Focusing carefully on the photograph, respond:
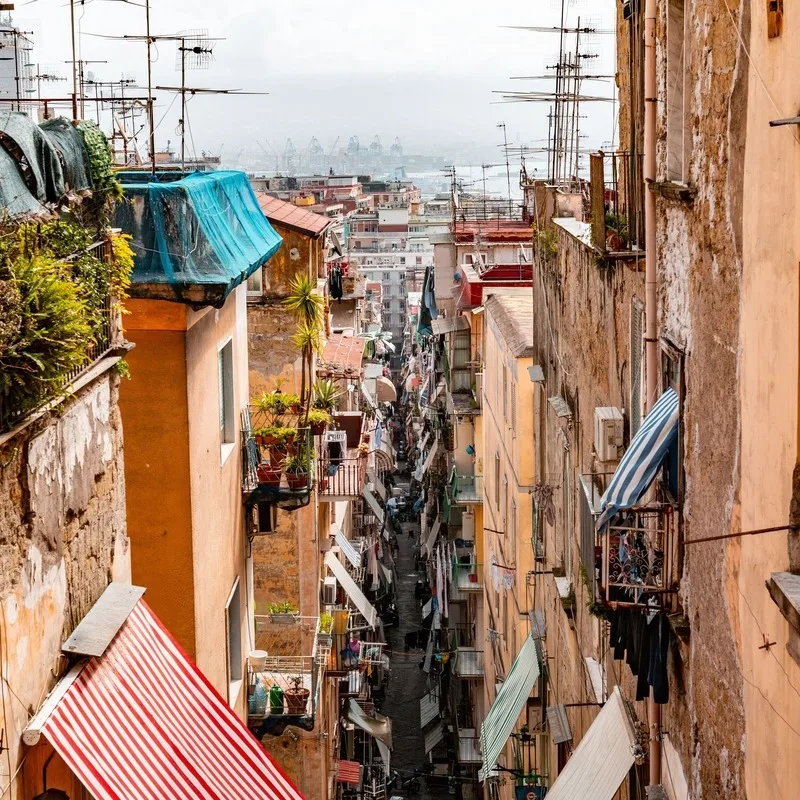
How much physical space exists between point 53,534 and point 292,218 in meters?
15.0

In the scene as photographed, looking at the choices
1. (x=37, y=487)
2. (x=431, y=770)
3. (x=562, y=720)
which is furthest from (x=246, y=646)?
(x=431, y=770)

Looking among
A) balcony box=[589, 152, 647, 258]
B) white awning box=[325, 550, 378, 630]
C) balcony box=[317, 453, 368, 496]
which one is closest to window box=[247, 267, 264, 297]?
balcony box=[317, 453, 368, 496]

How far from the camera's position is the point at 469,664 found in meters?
33.9

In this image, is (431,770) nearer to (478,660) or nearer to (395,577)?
(478,660)

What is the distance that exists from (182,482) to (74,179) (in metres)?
4.19

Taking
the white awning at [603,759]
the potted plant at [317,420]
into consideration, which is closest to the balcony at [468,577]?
the potted plant at [317,420]

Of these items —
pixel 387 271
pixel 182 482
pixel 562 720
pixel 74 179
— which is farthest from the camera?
pixel 387 271

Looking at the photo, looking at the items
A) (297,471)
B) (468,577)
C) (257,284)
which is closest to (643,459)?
(297,471)

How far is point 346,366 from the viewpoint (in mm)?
26516

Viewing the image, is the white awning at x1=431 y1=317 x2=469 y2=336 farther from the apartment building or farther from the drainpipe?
Result: the drainpipe

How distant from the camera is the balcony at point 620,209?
10.9 metres

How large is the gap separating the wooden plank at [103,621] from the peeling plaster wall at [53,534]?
0.21 ft

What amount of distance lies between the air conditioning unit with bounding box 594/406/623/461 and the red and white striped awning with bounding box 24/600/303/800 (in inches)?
156

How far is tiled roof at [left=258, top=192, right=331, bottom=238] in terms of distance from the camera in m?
21.5
